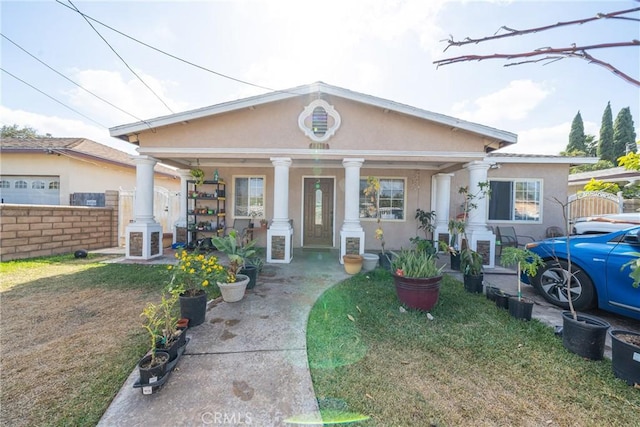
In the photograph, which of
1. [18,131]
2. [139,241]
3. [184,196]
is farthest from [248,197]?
[18,131]

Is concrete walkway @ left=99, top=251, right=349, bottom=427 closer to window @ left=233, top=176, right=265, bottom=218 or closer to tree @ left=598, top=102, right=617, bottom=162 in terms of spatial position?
window @ left=233, top=176, right=265, bottom=218

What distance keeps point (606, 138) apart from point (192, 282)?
34.2 m

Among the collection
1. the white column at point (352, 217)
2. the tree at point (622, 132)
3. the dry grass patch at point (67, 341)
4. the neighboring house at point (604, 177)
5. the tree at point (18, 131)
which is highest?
the tree at point (622, 132)

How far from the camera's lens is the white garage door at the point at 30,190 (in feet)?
30.7

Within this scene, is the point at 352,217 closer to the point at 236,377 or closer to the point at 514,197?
the point at 236,377

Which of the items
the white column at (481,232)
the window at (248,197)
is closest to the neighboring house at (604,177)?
the white column at (481,232)

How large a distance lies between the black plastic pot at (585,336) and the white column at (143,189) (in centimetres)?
775

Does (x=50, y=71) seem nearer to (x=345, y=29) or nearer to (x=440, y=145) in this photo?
(x=345, y=29)

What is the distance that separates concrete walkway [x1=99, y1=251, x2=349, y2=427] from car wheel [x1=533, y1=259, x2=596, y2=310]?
335 centimetres

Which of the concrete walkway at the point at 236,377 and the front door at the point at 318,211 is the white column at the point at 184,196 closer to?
the front door at the point at 318,211

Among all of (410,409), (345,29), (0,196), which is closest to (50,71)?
(0,196)

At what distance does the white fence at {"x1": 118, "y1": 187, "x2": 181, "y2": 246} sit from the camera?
7902 mm

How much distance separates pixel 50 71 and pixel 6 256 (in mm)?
4557

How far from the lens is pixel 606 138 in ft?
74.1
